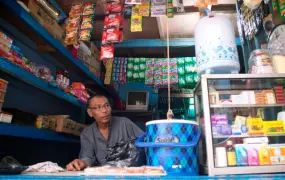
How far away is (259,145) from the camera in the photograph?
1395mm

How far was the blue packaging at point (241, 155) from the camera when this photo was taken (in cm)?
135

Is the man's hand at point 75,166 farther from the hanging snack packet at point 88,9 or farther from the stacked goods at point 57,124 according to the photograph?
the hanging snack packet at point 88,9

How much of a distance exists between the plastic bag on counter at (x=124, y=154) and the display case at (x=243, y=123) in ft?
1.65

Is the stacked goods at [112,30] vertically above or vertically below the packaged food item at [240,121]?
above

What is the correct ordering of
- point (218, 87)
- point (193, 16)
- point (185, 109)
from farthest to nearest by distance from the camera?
point (185, 109) → point (193, 16) → point (218, 87)

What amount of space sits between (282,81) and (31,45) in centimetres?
287

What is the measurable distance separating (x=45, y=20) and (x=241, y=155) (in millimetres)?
2535

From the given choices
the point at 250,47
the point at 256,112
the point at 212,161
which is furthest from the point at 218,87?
the point at 250,47

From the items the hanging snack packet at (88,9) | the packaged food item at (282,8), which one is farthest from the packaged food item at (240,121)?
the hanging snack packet at (88,9)

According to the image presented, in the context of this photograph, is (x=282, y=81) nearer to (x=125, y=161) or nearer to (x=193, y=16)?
(x=125, y=161)

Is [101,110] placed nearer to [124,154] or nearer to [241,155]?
[124,154]

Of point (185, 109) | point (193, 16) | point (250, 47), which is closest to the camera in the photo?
point (250, 47)

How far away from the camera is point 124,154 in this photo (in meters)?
1.82

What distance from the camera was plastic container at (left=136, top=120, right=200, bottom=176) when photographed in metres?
1.33
